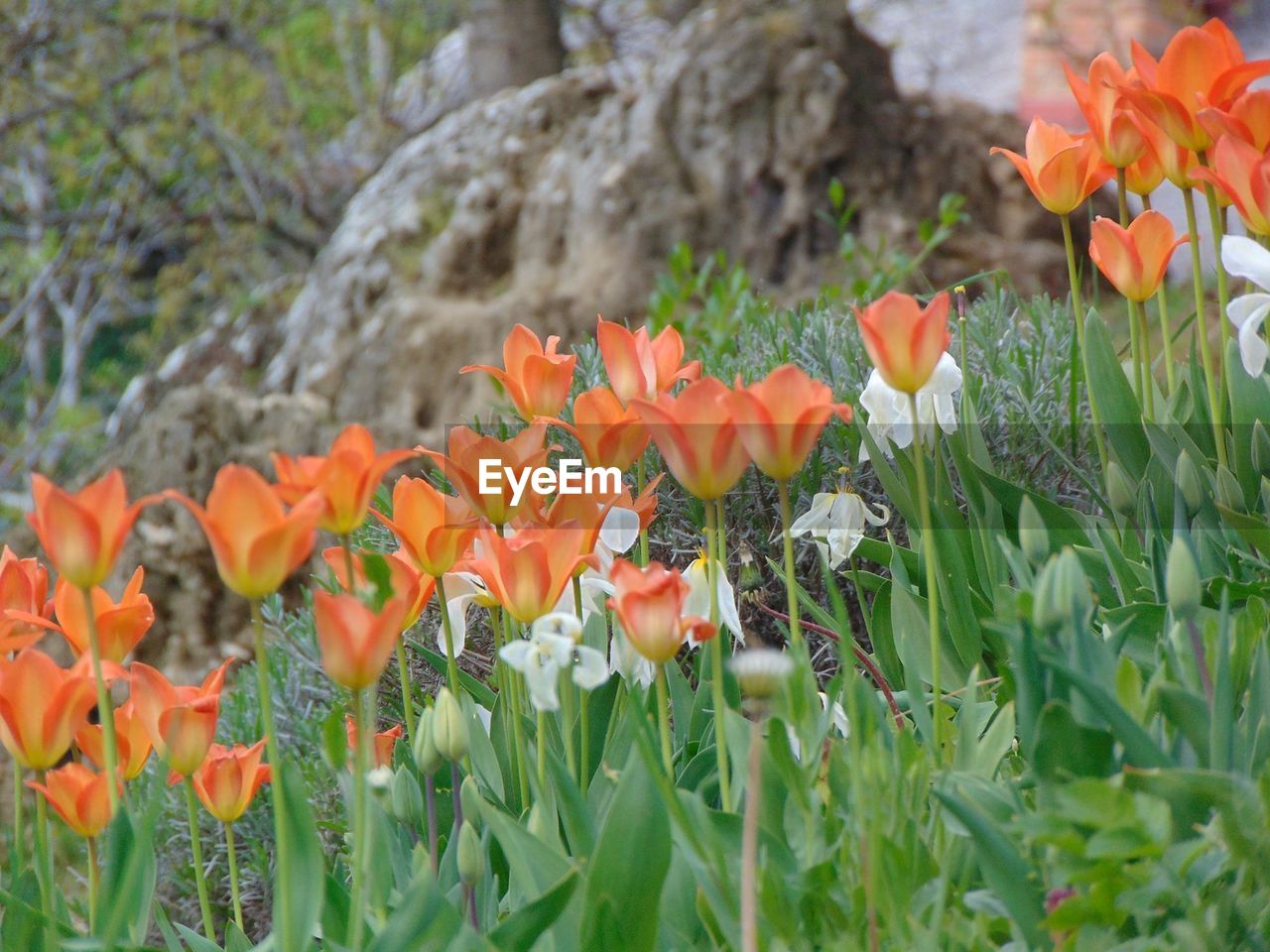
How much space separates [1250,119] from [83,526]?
1.08 metres

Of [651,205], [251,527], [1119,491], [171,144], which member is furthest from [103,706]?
[171,144]

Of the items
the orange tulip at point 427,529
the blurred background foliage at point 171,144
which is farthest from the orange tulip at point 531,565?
the blurred background foliage at point 171,144

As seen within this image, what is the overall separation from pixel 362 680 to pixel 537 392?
449 millimetres

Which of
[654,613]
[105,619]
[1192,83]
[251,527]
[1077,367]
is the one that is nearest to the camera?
[251,527]

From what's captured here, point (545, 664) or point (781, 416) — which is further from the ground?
point (781, 416)

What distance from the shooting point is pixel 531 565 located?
3.23ft

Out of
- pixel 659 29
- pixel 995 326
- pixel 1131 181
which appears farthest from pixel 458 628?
pixel 659 29

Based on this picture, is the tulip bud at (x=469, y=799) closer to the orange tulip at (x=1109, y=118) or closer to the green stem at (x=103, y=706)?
the green stem at (x=103, y=706)

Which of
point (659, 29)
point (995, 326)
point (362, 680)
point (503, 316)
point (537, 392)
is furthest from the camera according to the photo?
point (659, 29)

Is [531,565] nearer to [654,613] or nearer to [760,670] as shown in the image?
[654,613]

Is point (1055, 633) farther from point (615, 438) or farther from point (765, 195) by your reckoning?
point (765, 195)

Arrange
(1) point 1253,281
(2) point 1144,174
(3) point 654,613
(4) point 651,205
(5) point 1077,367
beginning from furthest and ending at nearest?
(4) point 651,205, (5) point 1077,367, (2) point 1144,174, (1) point 1253,281, (3) point 654,613

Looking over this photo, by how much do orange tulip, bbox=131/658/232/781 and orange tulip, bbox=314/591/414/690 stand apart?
0.23m

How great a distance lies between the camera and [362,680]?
826 mm
